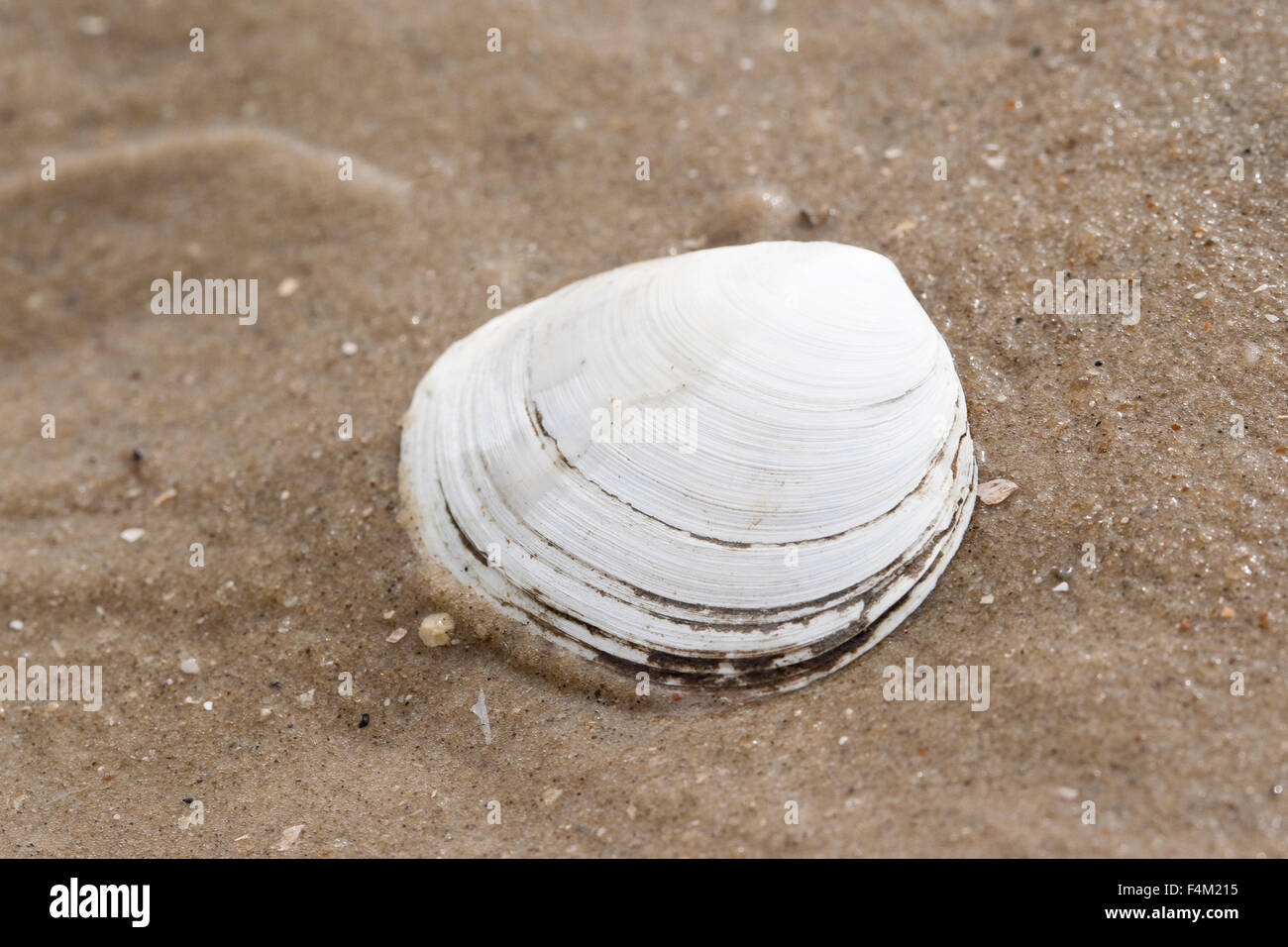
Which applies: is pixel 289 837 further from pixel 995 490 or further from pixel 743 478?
pixel 995 490

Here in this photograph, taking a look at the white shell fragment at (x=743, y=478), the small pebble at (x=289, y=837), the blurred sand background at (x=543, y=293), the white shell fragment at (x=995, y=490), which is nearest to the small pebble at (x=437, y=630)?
the blurred sand background at (x=543, y=293)

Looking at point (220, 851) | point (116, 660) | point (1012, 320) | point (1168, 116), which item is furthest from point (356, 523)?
point (1168, 116)

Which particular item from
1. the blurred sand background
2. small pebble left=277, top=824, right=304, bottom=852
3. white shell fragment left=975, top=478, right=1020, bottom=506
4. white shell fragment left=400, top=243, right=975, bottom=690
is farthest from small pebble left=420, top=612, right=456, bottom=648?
white shell fragment left=975, top=478, right=1020, bottom=506

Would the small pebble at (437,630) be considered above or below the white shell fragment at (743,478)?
below

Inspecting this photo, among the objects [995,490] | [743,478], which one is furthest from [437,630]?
[995,490]

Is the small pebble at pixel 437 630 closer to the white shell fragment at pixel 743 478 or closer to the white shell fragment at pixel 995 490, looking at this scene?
the white shell fragment at pixel 743 478

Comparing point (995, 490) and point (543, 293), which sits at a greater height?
point (543, 293)
